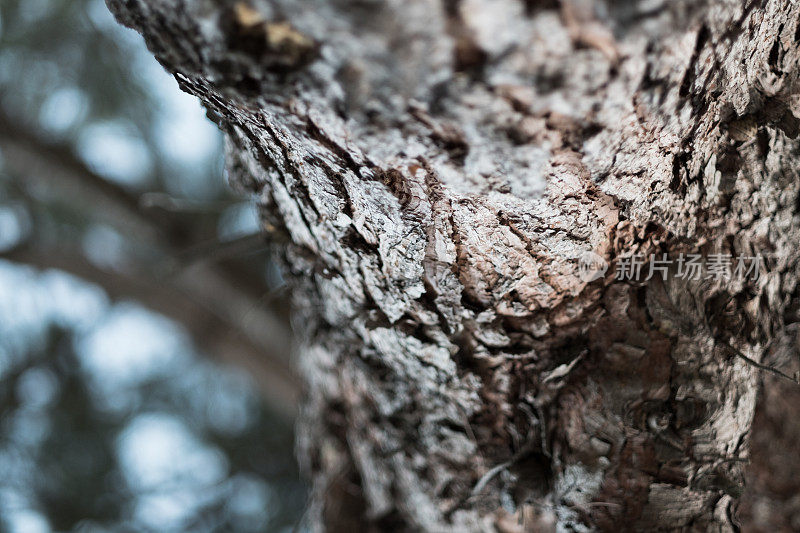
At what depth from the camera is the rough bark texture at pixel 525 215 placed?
8.7 inches

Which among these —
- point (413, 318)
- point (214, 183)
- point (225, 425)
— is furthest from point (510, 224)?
point (225, 425)

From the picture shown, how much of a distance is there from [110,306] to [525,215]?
4.31ft

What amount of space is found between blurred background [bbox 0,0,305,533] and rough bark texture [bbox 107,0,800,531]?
0.78 metres

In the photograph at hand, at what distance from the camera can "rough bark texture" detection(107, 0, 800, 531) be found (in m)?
0.22

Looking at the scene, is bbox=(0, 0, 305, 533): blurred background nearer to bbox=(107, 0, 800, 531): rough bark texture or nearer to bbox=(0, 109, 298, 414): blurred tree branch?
bbox=(0, 109, 298, 414): blurred tree branch

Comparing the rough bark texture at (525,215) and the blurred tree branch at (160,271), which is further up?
the blurred tree branch at (160,271)

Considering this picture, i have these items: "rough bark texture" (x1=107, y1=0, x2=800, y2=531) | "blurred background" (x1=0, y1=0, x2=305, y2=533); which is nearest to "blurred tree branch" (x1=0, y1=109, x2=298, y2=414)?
"blurred background" (x1=0, y1=0, x2=305, y2=533)

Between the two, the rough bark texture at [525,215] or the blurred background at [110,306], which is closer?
the rough bark texture at [525,215]

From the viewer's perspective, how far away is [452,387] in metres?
0.39

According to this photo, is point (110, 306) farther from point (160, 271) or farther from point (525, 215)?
point (525, 215)

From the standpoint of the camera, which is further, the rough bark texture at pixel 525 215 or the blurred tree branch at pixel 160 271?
the blurred tree branch at pixel 160 271

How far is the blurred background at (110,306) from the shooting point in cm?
116

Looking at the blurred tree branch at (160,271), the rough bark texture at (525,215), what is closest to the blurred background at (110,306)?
the blurred tree branch at (160,271)

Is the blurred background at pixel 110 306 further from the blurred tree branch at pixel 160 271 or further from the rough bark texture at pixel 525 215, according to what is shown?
the rough bark texture at pixel 525 215
